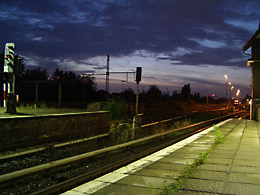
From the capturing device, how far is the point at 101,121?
1606cm

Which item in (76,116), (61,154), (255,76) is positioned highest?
(255,76)

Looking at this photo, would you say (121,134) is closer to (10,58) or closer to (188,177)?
(188,177)

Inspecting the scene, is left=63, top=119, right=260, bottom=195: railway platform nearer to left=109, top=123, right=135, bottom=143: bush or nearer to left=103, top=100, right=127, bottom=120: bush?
left=109, top=123, right=135, bottom=143: bush

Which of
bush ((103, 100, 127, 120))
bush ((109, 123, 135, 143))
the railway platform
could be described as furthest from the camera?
bush ((103, 100, 127, 120))

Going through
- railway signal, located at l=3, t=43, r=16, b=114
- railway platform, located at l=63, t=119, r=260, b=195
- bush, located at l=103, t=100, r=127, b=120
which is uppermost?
railway signal, located at l=3, t=43, r=16, b=114

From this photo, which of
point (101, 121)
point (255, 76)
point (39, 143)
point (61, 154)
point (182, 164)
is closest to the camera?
point (182, 164)

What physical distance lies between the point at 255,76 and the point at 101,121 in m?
15.0

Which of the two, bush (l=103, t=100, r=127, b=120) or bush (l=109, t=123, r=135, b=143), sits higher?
bush (l=103, t=100, r=127, b=120)

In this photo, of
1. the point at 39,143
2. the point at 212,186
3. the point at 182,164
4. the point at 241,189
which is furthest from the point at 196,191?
the point at 39,143

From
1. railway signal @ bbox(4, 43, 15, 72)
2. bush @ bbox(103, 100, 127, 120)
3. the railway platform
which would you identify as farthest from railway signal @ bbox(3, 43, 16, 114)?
bush @ bbox(103, 100, 127, 120)

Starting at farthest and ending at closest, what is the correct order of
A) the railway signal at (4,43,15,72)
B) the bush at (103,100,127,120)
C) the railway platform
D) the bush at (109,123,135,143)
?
the bush at (103,100,127,120), the railway signal at (4,43,15,72), the bush at (109,123,135,143), the railway platform

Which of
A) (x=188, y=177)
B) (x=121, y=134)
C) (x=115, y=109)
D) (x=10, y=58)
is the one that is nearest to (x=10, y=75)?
(x=10, y=58)

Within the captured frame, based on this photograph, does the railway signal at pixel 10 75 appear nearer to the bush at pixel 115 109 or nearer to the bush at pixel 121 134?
the bush at pixel 121 134

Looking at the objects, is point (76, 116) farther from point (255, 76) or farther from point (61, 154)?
point (255, 76)
